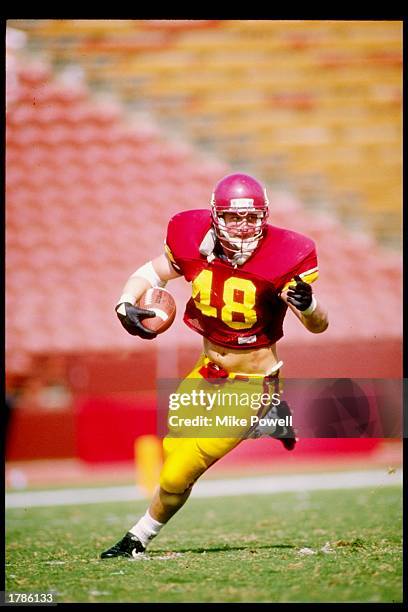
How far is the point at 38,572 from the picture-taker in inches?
104

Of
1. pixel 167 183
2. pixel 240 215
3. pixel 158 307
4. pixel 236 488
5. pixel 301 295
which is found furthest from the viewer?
pixel 167 183

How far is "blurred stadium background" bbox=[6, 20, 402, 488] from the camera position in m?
6.28

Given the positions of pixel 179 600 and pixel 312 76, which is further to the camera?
pixel 312 76

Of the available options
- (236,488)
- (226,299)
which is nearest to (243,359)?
(226,299)

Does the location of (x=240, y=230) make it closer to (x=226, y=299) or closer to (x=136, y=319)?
(x=226, y=299)

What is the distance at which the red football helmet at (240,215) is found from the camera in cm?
276

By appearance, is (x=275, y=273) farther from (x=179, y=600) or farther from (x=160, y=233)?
(x=160, y=233)

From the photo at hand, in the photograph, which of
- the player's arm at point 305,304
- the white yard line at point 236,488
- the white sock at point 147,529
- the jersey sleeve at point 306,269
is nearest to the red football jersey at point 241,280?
the jersey sleeve at point 306,269

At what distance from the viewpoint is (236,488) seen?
16.8 feet

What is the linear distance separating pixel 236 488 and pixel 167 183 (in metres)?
2.72

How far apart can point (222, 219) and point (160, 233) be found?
409 cm

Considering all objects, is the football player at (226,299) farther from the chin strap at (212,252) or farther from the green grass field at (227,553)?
the green grass field at (227,553)

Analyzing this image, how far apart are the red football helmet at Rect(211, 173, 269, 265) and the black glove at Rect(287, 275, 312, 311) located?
0.25 meters

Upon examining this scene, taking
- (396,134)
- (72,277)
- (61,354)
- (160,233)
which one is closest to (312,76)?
(396,134)
